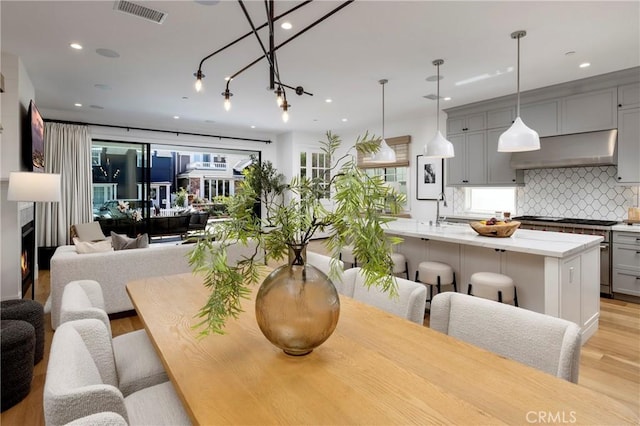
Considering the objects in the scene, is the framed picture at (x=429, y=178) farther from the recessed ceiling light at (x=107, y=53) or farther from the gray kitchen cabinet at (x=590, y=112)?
the recessed ceiling light at (x=107, y=53)

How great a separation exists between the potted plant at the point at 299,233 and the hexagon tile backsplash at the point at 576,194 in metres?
5.07

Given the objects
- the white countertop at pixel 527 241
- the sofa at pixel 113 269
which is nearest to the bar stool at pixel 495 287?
the white countertop at pixel 527 241

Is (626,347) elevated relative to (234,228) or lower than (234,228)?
lower

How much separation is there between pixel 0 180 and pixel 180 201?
20.8 ft

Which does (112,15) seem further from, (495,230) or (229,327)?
(495,230)

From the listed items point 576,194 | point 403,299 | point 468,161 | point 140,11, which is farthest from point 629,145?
point 140,11

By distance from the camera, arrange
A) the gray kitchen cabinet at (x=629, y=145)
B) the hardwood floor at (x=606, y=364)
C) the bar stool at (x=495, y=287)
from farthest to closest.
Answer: the gray kitchen cabinet at (x=629, y=145), the bar stool at (x=495, y=287), the hardwood floor at (x=606, y=364)

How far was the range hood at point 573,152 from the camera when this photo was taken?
165 inches

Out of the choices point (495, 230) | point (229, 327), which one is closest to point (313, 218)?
point (229, 327)

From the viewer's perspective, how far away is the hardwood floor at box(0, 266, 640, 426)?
2039 mm

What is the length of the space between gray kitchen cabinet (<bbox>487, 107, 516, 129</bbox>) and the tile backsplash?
88 centimetres

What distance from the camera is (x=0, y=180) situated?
11.3 ft

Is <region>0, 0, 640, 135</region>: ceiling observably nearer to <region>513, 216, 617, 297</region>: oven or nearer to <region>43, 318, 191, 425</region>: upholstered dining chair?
<region>513, 216, 617, 297</region>: oven

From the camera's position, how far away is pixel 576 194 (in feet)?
15.9
